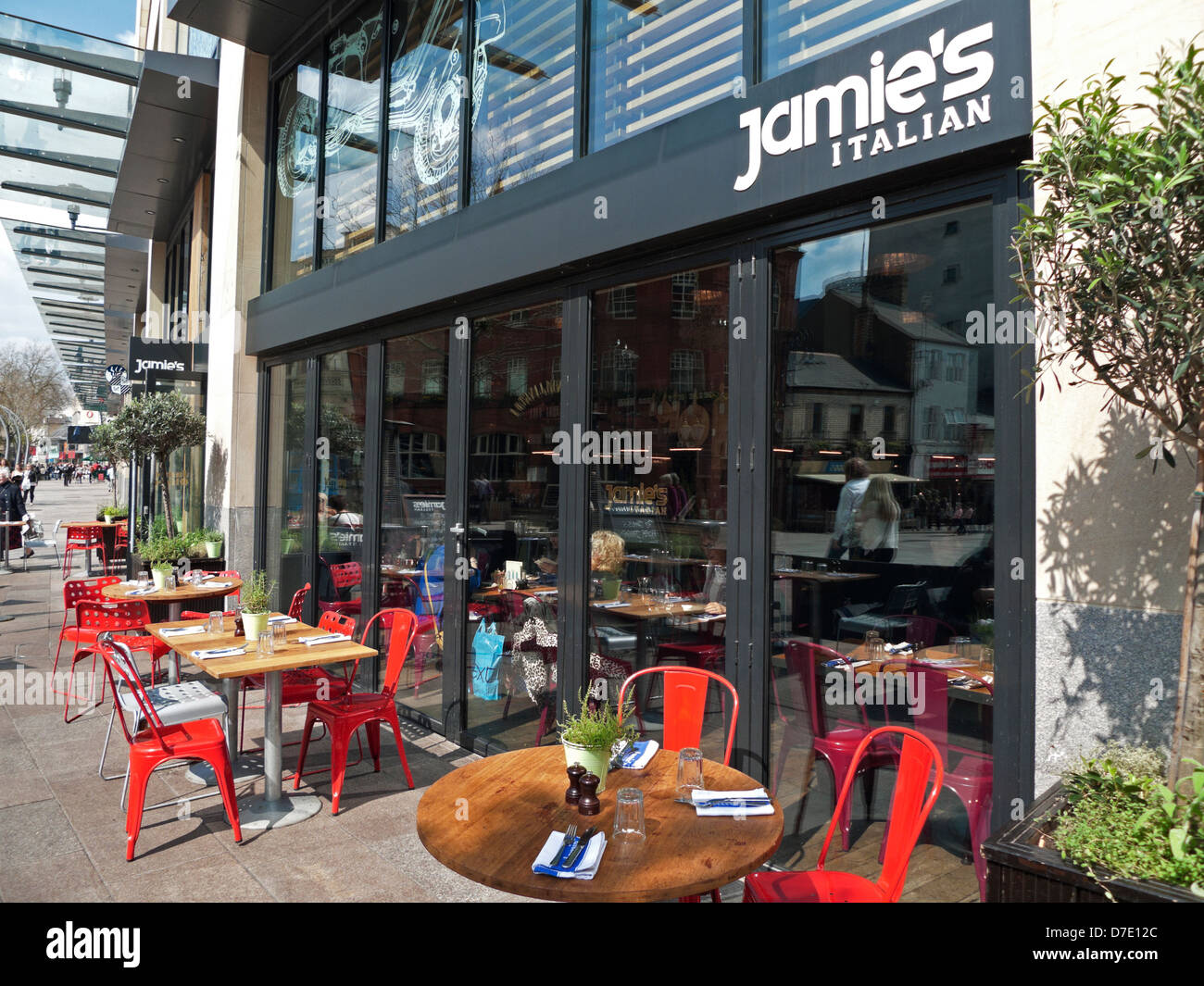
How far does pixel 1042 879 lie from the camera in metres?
1.94

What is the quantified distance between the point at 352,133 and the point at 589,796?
265 inches

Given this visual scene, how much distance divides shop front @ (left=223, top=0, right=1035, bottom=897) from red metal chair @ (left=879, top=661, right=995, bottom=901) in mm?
16

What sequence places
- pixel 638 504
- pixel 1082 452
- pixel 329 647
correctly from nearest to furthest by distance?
1. pixel 1082 452
2. pixel 638 504
3. pixel 329 647

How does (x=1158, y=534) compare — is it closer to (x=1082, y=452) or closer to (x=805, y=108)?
(x=1082, y=452)

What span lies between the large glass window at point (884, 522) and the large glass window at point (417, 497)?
117 inches

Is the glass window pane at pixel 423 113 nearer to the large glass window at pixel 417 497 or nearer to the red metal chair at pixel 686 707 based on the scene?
the large glass window at pixel 417 497

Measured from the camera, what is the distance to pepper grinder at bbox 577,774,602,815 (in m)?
2.41

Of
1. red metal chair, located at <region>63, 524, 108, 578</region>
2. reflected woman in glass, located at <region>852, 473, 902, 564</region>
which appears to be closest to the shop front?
reflected woman in glass, located at <region>852, 473, 902, 564</region>

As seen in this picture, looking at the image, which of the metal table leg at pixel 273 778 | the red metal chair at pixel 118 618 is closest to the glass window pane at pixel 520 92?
the metal table leg at pixel 273 778

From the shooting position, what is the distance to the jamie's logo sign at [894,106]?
9.35ft

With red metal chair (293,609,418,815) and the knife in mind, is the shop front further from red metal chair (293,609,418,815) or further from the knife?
the knife

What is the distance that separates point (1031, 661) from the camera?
276cm
